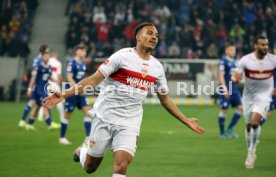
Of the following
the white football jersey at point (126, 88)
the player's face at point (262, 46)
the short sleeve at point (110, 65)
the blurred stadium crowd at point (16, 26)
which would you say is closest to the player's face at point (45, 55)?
the player's face at point (262, 46)

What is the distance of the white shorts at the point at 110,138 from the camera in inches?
337

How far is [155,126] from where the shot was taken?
69.3 feet

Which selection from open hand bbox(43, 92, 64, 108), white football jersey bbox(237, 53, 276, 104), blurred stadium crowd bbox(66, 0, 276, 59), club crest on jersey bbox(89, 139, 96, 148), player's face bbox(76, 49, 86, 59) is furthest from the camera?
blurred stadium crowd bbox(66, 0, 276, 59)

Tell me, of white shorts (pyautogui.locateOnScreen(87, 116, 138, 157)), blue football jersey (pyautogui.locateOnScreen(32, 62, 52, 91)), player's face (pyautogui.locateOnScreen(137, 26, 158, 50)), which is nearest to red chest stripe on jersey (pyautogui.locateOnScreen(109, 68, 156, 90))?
player's face (pyautogui.locateOnScreen(137, 26, 158, 50))

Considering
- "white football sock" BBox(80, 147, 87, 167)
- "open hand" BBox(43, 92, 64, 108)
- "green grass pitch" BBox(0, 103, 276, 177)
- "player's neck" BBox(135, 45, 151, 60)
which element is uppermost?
"player's neck" BBox(135, 45, 151, 60)

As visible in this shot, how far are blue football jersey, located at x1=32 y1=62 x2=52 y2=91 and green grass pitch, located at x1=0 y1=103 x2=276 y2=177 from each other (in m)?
1.38

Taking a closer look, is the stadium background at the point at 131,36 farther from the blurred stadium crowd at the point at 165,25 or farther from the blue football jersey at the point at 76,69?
the blue football jersey at the point at 76,69

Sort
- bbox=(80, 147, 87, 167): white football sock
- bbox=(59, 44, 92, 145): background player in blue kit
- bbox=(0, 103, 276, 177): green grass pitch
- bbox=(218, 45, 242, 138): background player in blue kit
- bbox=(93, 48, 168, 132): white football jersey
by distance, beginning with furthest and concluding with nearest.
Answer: bbox=(218, 45, 242, 138): background player in blue kit, bbox=(59, 44, 92, 145): background player in blue kit, bbox=(0, 103, 276, 177): green grass pitch, bbox=(80, 147, 87, 167): white football sock, bbox=(93, 48, 168, 132): white football jersey

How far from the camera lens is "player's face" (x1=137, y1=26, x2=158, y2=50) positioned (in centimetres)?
878

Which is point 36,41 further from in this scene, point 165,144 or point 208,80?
point 165,144

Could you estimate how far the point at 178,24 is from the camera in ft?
116

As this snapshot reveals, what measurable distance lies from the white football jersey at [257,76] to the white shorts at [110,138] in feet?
16.4

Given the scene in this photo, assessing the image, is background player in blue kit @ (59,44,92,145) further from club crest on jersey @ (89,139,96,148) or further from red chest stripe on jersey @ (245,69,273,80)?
club crest on jersey @ (89,139,96,148)

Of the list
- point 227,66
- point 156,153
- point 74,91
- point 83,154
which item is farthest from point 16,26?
point 74,91
